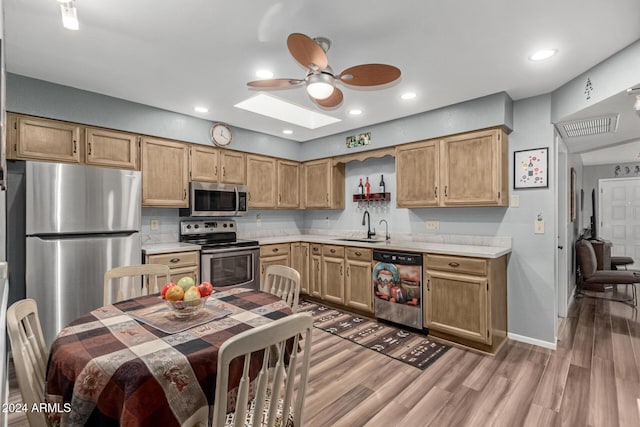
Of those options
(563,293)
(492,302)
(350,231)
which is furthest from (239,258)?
(563,293)

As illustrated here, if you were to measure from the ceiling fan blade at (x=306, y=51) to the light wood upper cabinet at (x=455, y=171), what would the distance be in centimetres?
204

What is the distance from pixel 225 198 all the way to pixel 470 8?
10.5 feet

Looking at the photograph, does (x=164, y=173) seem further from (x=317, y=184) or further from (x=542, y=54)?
(x=542, y=54)

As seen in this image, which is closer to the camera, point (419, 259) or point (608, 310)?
point (419, 259)

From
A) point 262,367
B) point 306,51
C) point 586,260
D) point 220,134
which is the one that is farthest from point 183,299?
point 586,260

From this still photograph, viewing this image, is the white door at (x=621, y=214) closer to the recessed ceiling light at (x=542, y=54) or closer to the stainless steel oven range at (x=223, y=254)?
the recessed ceiling light at (x=542, y=54)

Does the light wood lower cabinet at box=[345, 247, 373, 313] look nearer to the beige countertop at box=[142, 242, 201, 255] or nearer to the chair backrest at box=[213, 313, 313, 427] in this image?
the beige countertop at box=[142, 242, 201, 255]

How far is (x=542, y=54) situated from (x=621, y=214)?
623 centimetres

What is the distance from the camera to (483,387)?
7.48ft

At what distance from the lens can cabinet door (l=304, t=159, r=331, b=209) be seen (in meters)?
4.74

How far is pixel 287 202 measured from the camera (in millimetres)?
4867

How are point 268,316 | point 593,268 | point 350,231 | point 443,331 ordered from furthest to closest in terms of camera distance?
point 350,231 → point 593,268 → point 443,331 → point 268,316

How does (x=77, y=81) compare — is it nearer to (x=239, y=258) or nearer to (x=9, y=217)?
(x=9, y=217)

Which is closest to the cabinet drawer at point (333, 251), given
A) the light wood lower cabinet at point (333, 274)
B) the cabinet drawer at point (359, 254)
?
the light wood lower cabinet at point (333, 274)
